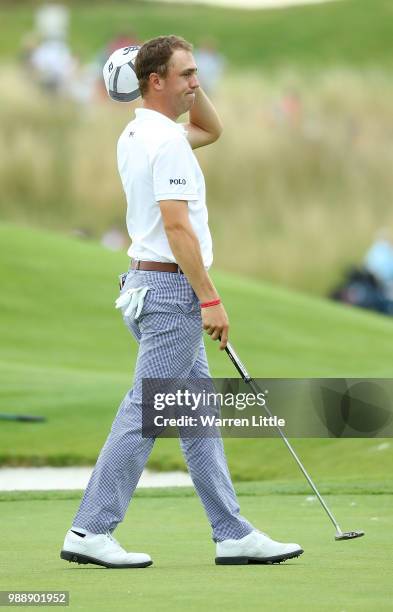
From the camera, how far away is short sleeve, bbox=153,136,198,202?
532 cm

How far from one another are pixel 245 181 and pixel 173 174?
79.7 feet

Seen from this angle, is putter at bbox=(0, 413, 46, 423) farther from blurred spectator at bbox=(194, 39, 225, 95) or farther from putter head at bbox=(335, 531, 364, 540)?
blurred spectator at bbox=(194, 39, 225, 95)

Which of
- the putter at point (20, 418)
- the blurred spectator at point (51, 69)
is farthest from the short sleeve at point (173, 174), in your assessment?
the blurred spectator at point (51, 69)

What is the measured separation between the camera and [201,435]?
5.65 meters

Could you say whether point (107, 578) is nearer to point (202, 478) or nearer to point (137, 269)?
point (202, 478)

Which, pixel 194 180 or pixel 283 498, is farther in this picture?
pixel 283 498

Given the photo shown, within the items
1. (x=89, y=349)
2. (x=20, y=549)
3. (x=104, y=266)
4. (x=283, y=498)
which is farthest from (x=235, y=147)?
(x=20, y=549)

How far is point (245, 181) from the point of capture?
96.9 ft

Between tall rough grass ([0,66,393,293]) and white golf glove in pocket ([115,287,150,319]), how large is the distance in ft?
69.7

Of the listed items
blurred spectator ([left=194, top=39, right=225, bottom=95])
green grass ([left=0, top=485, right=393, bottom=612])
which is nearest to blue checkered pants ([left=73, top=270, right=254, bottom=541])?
green grass ([left=0, top=485, right=393, bottom=612])

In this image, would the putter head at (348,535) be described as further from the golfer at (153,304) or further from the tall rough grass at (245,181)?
the tall rough grass at (245,181)

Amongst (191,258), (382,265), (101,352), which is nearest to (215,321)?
(191,258)

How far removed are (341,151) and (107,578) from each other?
27209mm

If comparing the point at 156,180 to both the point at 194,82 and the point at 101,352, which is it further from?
the point at 101,352
